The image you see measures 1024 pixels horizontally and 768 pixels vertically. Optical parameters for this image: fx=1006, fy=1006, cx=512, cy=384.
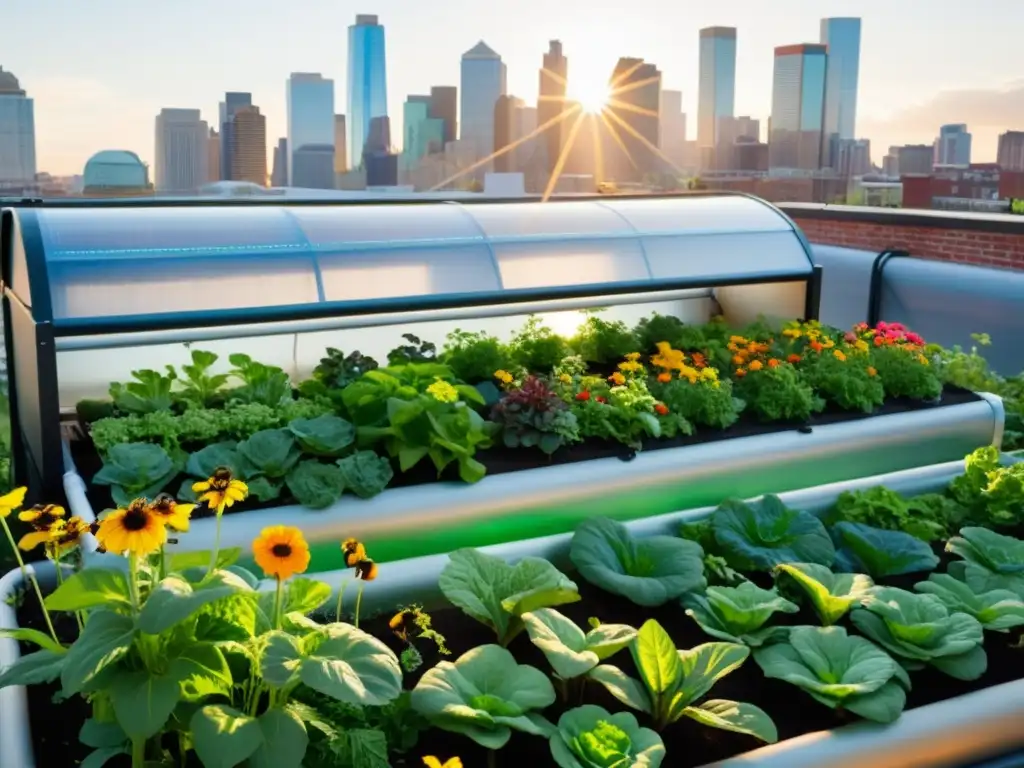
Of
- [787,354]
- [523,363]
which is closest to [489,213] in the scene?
[523,363]

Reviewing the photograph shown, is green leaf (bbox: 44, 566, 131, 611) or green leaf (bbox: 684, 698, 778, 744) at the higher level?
green leaf (bbox: 44, 566, 131, 611)

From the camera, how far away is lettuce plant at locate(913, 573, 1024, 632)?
3467 mm

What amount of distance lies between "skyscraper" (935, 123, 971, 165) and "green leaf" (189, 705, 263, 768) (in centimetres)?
7616

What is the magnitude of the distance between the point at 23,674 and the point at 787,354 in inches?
194

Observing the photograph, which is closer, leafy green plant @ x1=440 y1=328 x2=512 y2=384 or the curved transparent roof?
the curved transparent roof

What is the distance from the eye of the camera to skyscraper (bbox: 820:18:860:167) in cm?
8912

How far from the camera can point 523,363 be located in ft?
20.5

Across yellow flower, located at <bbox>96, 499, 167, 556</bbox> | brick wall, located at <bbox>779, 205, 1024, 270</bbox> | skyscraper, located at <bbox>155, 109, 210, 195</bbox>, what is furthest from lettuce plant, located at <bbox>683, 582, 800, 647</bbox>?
skyscraper, located at <bbox>155, 109, 210, 195</bbox>

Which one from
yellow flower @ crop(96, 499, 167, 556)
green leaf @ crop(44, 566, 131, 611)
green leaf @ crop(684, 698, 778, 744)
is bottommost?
green leaf @ crop(684, 698, 778, 744)

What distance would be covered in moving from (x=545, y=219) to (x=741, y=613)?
3.60m

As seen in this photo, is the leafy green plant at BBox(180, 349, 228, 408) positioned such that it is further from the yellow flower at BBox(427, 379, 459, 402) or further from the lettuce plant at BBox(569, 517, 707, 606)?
the lettuce plant at BBox(569, 517, 707, 606)

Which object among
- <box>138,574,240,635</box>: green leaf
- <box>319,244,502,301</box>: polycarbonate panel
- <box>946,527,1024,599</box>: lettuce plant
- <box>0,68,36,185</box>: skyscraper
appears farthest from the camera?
<box>0,68,36,185</box>: skyscraper

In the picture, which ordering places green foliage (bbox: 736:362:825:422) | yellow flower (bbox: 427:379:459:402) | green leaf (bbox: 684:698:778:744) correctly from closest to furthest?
1. green leaf (bbox: 684:698:778:744)
2. yellow flower (bbox: 427:379:459:402)
3. green foliage (bbox: 736:362:825:422)

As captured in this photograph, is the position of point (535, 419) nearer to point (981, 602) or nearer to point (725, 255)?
point (981, 602)
